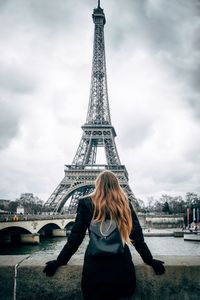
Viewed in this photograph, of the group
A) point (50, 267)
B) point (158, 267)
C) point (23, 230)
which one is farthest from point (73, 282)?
point (23, 230)

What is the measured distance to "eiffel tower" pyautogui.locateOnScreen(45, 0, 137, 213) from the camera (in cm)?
6227

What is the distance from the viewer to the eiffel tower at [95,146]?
2452 inches

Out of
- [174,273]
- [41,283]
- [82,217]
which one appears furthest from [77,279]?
[174,273]

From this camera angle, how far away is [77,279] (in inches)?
139

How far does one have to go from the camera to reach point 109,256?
3006 millimetres

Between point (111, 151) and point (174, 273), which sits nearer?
point (174, 273)

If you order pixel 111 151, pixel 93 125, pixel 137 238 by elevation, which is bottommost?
pixel 137 238

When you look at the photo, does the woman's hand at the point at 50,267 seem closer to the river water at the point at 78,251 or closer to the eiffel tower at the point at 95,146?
the river water at the point at 78,251

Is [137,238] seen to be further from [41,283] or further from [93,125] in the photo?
[93,125]

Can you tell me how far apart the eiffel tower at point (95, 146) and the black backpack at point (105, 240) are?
5642cm

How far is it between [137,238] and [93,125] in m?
63.8

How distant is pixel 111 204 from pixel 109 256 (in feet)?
1.59

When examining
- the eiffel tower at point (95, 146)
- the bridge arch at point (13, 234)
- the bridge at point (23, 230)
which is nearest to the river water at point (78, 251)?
the bridge at point (23, 230)

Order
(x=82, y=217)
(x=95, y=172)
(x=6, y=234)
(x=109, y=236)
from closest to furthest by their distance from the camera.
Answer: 1. (x=109, y=236)
2. (x=82, y=217)
3. (x=6, y=234)
4. (x=95, y=172)
